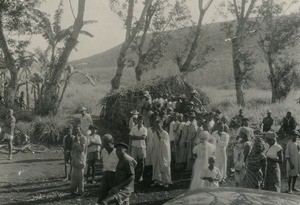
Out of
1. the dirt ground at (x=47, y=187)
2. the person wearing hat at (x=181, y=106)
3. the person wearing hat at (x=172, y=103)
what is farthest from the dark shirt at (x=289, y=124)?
the person wearing hat at (x=172, y=103)

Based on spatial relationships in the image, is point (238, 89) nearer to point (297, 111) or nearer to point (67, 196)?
point (297, 111)

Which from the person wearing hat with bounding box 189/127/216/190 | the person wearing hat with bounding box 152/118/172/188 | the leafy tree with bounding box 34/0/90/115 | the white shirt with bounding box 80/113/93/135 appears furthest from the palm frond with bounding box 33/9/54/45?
the person wearing hat with bounding box 189/127/216/190

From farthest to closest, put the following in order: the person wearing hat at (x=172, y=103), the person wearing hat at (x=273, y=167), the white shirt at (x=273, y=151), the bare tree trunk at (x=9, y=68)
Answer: the bare tree trunk at (x=9, y=68), the person wearing hat at (x=172, y=103), the white shirt at (x=273, y=151), the person wearing hat at (x=273, y=167)

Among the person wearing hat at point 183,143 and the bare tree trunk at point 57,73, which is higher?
the bare tree trunk at point 57,73

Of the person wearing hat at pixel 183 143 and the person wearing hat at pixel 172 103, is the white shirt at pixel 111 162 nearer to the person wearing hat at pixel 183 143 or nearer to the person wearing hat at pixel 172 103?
the person wearing hat at pixel 183 143

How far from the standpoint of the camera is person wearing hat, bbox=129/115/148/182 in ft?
41.2

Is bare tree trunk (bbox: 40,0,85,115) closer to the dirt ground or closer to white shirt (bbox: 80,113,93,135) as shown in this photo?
the dirt ground

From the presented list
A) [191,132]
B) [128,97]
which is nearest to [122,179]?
[191,132]

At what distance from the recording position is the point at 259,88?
47875mm

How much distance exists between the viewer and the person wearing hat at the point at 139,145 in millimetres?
12555

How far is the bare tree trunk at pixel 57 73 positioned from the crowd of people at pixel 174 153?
6024 mm

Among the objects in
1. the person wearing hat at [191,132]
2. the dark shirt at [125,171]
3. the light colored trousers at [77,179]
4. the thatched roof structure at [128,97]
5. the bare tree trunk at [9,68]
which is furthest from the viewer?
the bare tree trunk at [9,68]

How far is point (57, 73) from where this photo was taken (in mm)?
21391

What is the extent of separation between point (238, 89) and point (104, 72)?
35.0 m
